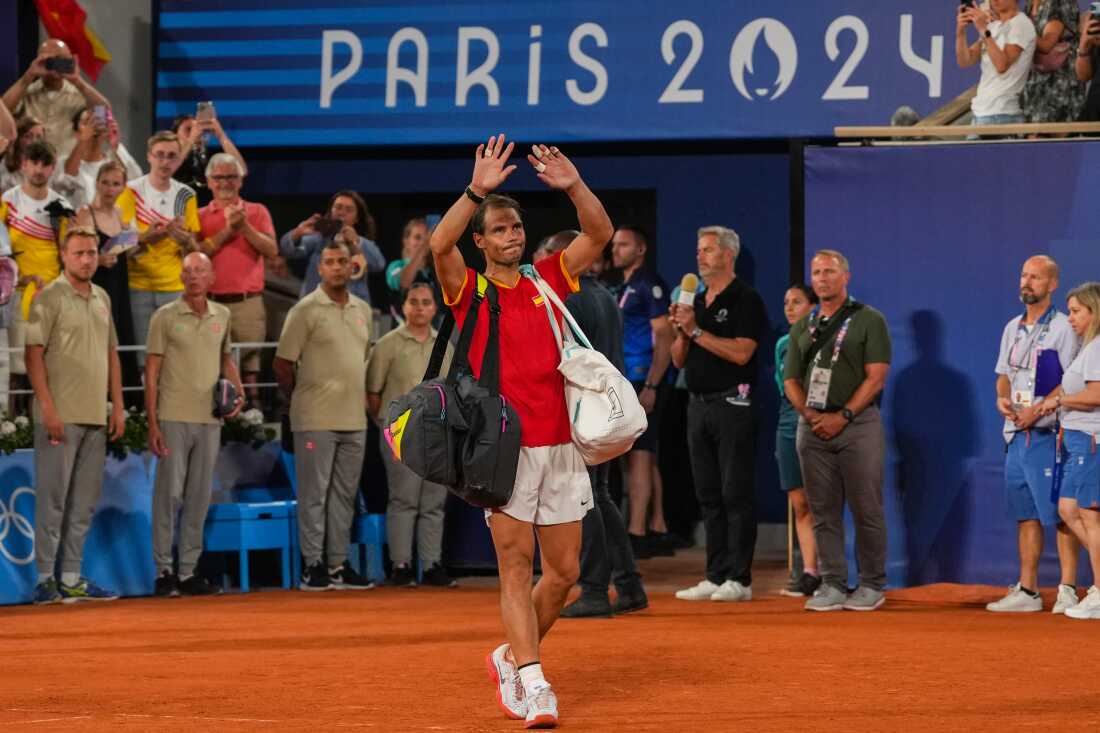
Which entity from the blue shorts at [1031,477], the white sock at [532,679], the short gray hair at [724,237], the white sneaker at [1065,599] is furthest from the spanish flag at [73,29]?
the white sock at [532,679]

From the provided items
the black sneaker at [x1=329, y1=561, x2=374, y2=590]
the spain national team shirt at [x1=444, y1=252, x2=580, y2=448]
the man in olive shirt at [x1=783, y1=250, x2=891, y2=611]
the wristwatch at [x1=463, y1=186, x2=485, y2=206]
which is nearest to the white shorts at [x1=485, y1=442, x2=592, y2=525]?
the spain national team shirt at [x1=444, y1=252, x2=580, y2=448]

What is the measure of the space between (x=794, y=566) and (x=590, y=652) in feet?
11.7

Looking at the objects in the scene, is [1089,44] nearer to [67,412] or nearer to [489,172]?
[489,172]

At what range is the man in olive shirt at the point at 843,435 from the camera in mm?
10320

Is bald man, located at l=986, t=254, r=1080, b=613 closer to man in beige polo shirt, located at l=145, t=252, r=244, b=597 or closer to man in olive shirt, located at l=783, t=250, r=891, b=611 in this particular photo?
man in olive shirt, located at l=783, t=250, r=891, b=611

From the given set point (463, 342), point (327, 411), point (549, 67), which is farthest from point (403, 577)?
point (463, 342)

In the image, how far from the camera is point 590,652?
8.10 meters

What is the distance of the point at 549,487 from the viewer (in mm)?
6324

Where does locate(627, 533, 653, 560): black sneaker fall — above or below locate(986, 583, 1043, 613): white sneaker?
below

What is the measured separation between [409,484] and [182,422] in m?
1.66

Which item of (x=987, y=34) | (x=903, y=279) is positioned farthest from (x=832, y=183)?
(x=987, y=34)

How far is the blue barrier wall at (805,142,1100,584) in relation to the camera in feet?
36.2

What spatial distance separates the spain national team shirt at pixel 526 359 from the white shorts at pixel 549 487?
0.15ft

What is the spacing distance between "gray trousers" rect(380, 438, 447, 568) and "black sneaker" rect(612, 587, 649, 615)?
7.91 ft
